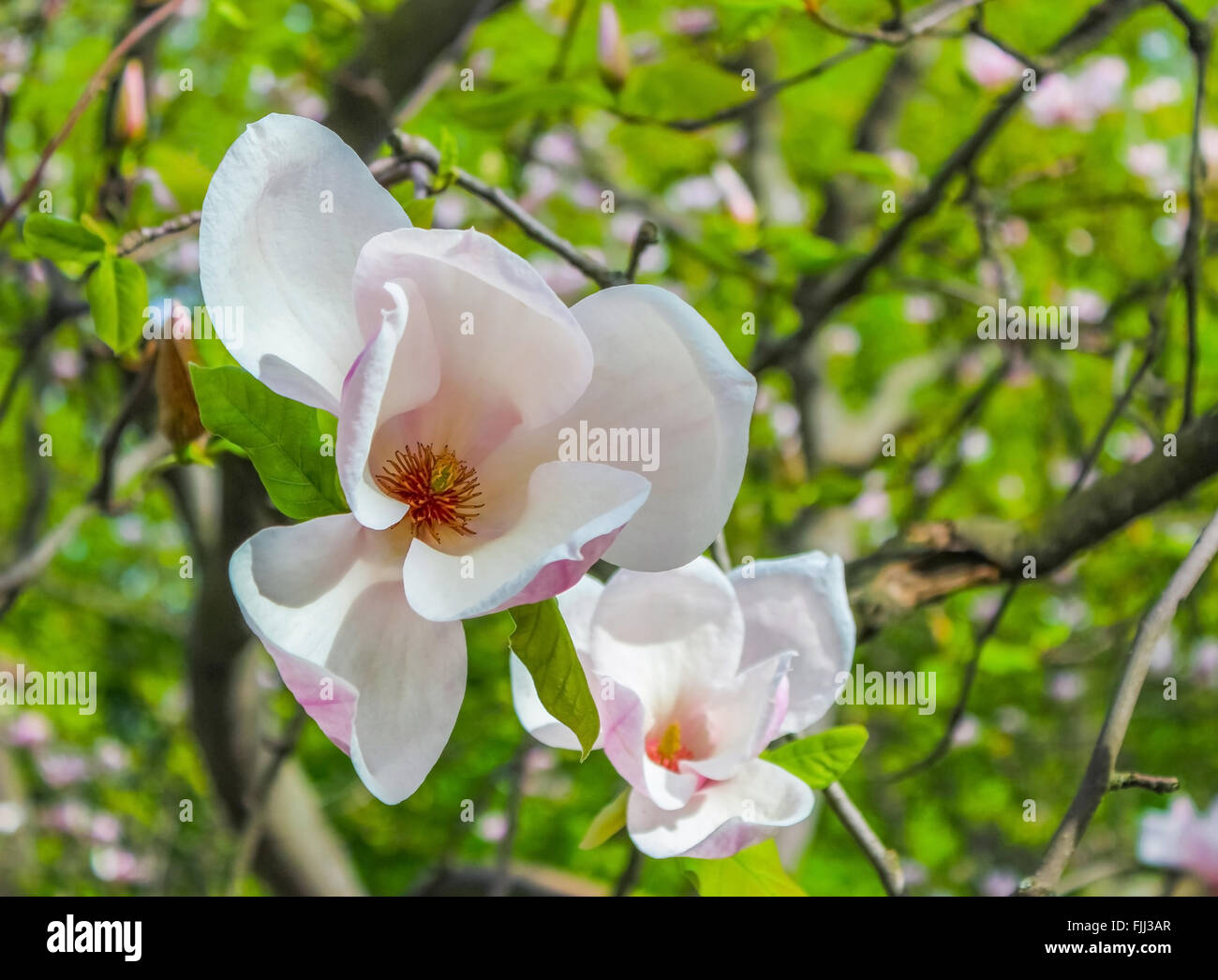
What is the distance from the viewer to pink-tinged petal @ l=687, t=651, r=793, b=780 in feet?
1.44

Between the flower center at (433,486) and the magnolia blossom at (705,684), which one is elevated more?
the flower center at (433,486)

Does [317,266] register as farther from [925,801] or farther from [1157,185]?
[925,801]

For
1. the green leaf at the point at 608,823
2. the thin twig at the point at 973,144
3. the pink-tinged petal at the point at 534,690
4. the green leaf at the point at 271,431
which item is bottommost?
the green leaf at the point at 608,823

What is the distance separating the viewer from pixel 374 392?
0.96 feet

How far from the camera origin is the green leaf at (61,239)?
1.64 ft

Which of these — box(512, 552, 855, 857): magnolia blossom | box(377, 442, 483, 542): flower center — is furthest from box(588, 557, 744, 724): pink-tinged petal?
box(377, 442, 483, 542): flower center

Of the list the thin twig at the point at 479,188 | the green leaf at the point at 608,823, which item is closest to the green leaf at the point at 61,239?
the thin twig at the point at 479,188

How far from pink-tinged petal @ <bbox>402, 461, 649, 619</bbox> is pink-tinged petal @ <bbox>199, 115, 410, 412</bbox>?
62 millimetres

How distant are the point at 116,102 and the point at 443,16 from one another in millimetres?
275

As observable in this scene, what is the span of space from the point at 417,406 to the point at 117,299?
9.1 inches

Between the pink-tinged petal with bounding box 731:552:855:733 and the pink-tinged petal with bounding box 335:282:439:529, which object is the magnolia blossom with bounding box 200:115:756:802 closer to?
the pink-tinged petal with bounding box 335:282:439:529

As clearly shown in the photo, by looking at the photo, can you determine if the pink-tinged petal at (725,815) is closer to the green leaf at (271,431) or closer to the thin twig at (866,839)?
the thin twig at (866,839)

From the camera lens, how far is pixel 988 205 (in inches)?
44.5
